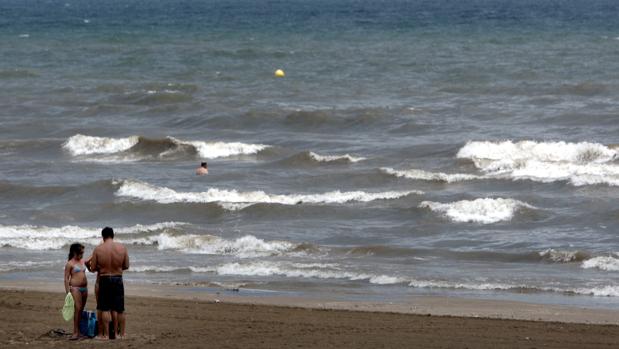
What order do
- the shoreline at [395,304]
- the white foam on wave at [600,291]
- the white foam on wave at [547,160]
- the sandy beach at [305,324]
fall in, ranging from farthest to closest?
the white foam on wave at [547,160] < the white foam on wave at [600,291] < the shoreline at [395,304] < the sandy beach at [305,324]

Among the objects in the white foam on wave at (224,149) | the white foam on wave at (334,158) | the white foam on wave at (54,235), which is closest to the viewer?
the white foam on wave at (54,235)

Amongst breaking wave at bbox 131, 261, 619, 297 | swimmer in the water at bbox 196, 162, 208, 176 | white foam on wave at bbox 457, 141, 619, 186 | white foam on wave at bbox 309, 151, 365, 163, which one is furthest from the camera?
white foam on wave at bbox 309, 151, 365, 163

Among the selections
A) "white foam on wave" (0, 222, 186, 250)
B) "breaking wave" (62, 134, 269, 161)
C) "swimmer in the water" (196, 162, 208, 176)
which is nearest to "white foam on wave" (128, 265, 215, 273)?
"white foam on wave" (0, 222, 186, 250)

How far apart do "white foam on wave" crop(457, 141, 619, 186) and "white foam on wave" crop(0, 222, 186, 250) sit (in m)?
8.73

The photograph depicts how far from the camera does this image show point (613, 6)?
103625 millimetres

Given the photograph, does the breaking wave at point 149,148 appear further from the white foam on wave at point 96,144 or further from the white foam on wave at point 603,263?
the white foam on wave at point 603,263

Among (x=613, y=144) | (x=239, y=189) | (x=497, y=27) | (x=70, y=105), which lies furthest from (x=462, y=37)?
(x=239, y=189)

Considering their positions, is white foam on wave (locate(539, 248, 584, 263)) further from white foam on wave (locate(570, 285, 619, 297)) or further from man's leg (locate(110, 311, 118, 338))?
man's leg (locate(110, 311, 118, 338))

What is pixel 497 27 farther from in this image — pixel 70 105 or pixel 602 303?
pixel 602 303

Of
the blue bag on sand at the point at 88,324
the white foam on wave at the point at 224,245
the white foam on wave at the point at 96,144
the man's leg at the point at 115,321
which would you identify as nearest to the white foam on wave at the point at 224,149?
the white foam on wave at the point at 96,144

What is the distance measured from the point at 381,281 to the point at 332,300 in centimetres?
158

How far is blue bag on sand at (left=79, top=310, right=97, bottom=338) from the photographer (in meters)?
13.3

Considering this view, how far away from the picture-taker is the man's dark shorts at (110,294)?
13.0m

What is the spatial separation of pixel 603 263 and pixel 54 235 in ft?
31.6
